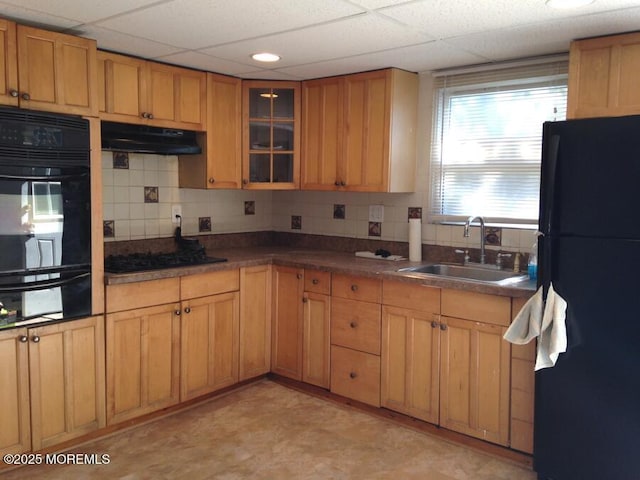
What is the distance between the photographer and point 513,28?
→ 2662 millimetres

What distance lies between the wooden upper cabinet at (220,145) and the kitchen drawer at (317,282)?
2.76 feet

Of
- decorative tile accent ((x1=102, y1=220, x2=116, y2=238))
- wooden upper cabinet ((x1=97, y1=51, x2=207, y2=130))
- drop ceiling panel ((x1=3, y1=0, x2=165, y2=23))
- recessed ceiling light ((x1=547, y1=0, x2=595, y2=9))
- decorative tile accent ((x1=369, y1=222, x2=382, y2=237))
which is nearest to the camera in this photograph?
recessed ceiling light ((x1=547, y1=0, x2=595, y2=9))

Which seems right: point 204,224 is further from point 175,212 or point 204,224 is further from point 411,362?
point 411,362

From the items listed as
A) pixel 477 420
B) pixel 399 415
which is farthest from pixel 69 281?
pixel 477 420

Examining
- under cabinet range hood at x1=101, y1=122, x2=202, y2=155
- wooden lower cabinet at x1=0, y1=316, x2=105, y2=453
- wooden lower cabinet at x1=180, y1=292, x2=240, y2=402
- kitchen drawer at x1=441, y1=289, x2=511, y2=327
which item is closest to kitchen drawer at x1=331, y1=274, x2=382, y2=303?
kitchen drawer at x1=441, y1=289, x2=511, y2=327

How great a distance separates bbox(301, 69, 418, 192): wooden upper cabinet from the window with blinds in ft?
0.72

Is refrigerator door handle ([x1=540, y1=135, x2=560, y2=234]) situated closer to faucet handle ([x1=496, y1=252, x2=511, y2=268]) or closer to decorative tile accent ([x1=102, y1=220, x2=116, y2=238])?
faucet handle ([x1=496, y1=252, x2=511, y2=268])

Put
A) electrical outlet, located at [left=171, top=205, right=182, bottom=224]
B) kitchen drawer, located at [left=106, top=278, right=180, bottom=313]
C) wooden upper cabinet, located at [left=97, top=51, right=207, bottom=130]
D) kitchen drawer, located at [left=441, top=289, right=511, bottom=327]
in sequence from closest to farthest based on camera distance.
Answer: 1. kitchen drawer, located at [left=441, top=289, right=511, bottom=327]
2. kitchen drawer, located at [left=106, top=278, right=180, bottom=313]
3. wooden upper cabinet, located at [left=97, top=51, right=207, bottom=130]
4. electrical outlet, located at [left=171, top=205, right=182, bottom=224]

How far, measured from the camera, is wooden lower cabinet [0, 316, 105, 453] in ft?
8.82

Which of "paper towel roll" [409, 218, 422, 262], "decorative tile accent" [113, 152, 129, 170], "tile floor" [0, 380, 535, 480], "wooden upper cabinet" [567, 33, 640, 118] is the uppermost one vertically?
"wooden upper cabinet" [567, 33, 640, 118]

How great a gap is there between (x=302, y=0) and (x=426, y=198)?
185cm

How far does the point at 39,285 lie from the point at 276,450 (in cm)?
147

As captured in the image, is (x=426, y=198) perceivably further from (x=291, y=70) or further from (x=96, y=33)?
(x=96, y=33)

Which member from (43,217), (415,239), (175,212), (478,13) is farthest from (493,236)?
(43,217)
